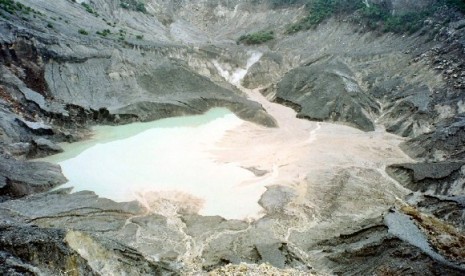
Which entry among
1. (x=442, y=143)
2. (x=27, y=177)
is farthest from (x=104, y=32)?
(x=442, y=143)

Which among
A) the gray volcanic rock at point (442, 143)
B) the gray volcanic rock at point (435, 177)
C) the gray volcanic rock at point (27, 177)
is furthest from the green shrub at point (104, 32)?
the gray volcanic rock at point (435, 177)

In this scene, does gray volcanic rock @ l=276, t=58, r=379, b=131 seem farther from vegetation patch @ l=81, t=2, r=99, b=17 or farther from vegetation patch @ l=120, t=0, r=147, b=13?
vegetation patch @ l=120, t=0, r=147, b=13

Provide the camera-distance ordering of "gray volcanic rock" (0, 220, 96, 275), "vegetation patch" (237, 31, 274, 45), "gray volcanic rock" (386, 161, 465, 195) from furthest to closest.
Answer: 1. "vegetation patch" (237, 31, 274, 45)
2. "gray volcanic rock" (386, 161, 465, 195)
3. "gray volcanic rock" (0, 220, 96, 275)

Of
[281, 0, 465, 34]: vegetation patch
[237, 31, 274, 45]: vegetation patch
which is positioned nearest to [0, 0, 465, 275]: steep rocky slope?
[281, 0, 465, 34]: vegetation patch

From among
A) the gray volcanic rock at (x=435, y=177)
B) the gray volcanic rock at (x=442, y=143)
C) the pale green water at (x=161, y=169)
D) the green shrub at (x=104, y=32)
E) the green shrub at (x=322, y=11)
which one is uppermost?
the green shrub at (x=322, y=11)

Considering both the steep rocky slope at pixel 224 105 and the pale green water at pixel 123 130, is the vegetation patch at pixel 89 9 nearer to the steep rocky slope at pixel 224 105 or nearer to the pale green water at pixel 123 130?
the steep rocky slope at pixel 224 105

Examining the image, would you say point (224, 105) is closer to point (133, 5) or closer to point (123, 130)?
point (123, 130)

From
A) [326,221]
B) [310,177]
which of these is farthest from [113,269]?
[310,177]
